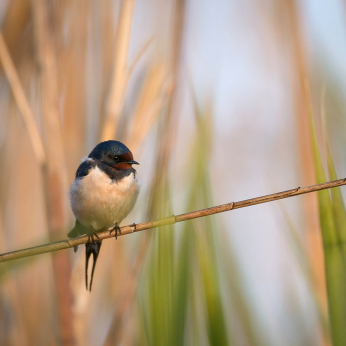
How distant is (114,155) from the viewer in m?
1.41

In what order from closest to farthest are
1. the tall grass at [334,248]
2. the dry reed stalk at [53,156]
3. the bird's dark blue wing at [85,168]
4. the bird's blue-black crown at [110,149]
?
the tall grass at [334,248], the dry reed stalk at [53,156], the bird's blue-black crown at [110,149], the bird's dark blue wing at [85,168]

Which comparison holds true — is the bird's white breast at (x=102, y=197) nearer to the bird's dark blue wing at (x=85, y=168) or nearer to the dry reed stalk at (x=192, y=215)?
the bird's dark blue wing at (x=85, y=168)

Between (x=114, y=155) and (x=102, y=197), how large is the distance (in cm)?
15

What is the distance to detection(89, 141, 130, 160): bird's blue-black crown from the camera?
1.35m

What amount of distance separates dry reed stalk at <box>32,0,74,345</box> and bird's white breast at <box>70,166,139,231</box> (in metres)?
0.19

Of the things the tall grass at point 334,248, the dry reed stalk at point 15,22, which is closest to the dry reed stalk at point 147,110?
the dry reed stalk at point 15,22

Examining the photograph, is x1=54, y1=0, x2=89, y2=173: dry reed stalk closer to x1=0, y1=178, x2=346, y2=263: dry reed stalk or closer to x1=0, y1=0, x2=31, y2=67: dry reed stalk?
x1=0, y1=0, x2=31, y2=67: dry reed stalk

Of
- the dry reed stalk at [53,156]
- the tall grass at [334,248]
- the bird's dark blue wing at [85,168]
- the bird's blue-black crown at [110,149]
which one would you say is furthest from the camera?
the bird's dark blue wing at [85,168]

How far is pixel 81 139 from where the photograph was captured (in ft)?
5.07

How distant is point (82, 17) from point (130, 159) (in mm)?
558

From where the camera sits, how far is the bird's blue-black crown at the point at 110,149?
1354 millimetres

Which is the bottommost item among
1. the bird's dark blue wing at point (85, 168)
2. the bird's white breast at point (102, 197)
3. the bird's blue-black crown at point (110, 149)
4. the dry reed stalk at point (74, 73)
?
the bird's white breast at point (102, 197)

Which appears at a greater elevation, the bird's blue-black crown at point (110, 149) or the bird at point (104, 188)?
the bird's blue-black crown at point (110, 149)

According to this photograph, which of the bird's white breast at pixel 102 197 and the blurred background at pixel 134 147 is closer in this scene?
the blurred background at pixel 134 147
